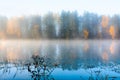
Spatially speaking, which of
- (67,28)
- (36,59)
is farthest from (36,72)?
(67,28)

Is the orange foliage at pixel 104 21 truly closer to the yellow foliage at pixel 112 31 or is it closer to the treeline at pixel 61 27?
the treeline at pixel 61 27

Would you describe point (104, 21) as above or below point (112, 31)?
above

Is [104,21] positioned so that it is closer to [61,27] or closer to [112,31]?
[112,31]

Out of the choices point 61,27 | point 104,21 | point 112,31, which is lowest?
point 112,31

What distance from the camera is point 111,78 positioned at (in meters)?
10.8

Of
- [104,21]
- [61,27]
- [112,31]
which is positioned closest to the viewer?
[61,27]

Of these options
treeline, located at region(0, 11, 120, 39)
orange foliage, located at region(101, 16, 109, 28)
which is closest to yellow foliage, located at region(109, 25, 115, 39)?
treeline, located at region(0, 11, 120, 39)

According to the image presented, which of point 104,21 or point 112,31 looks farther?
point 104,21

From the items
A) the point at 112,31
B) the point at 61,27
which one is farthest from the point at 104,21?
the point at 61,27

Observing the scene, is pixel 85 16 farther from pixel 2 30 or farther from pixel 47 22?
pixel 2 30

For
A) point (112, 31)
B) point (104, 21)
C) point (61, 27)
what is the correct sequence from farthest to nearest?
1. point (104, 21)
2. point (112, 31)
3. point (61, 27)

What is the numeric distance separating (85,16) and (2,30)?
11.5m

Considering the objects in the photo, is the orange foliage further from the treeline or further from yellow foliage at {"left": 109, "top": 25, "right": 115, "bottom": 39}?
yellow foliage at {"left": 109, "top": 25, "right": 115, "bottom": 39}

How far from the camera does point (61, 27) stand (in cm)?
4531
